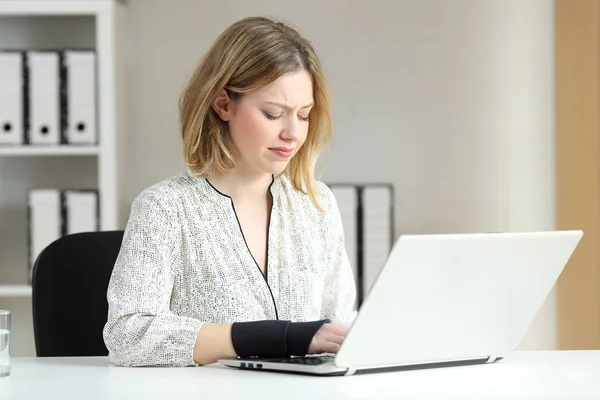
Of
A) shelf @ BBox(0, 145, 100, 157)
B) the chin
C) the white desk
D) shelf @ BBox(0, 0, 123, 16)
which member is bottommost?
the white desk

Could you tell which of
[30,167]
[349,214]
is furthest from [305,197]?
[30,167]

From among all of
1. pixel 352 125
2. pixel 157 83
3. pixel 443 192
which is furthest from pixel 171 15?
pixel 443 192

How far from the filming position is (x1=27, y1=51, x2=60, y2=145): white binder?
291 centimetres

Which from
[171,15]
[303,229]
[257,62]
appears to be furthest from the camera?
[171,15]

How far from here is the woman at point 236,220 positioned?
146cm

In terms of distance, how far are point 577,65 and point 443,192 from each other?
2.06ft

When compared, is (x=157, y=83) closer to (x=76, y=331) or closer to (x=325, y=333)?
(x=76, y=331)

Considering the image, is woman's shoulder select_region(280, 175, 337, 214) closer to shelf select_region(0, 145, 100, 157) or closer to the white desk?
the white desk

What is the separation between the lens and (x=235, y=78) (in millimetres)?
1605

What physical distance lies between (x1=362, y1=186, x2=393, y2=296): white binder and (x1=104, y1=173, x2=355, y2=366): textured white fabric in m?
1.24

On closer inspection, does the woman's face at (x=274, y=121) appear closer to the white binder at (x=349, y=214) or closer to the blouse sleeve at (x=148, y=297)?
the blouse sleeve at (x=148, y=297)

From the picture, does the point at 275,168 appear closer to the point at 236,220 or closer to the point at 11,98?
the point at 236,220

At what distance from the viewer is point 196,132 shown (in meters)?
1.64

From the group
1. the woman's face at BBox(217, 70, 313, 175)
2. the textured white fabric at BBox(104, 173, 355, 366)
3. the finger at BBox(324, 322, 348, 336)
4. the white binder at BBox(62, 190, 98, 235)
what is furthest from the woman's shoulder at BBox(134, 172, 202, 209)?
the white binder at BBox(62, 190, 98, 235)
